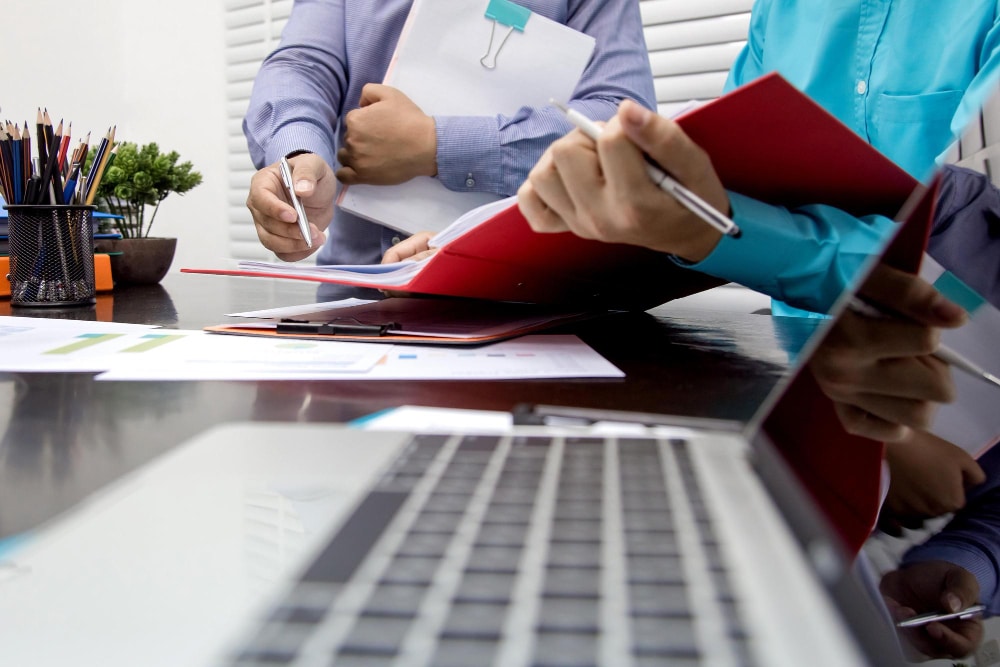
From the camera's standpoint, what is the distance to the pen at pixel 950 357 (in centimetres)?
24

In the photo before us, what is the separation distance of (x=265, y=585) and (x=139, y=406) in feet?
0.80

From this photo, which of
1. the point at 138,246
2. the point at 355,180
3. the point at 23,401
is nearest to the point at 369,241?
the point at 355,180

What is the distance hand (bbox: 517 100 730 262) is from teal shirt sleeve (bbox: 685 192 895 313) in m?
0.04

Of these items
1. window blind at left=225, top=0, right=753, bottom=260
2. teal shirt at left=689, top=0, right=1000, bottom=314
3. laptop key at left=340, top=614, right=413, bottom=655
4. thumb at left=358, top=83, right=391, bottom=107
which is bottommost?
laptop key at left=340, top=614, right=413, bottom=655

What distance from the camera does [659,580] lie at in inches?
5.9

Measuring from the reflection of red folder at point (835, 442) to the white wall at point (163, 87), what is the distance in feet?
8.14

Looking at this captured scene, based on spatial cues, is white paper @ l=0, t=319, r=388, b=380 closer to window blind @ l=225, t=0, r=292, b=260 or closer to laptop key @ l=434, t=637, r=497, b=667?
laptop key @ l=434, t=637, r=497, b=667

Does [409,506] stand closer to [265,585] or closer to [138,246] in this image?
[265,585]

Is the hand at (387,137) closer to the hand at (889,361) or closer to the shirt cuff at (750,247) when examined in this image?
the shirt cuff at (750,247)

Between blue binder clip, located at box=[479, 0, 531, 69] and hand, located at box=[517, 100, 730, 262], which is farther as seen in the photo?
blue binder clip, located at box=[479, 0, 531, 69]

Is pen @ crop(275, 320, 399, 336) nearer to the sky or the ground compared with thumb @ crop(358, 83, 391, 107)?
nearer to the ground

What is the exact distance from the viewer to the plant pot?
110cm

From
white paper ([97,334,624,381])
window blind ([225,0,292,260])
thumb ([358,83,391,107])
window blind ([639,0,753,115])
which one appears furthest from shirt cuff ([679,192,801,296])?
window blind ([225,0,292,260])

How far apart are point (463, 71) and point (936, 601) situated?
2.85ft
